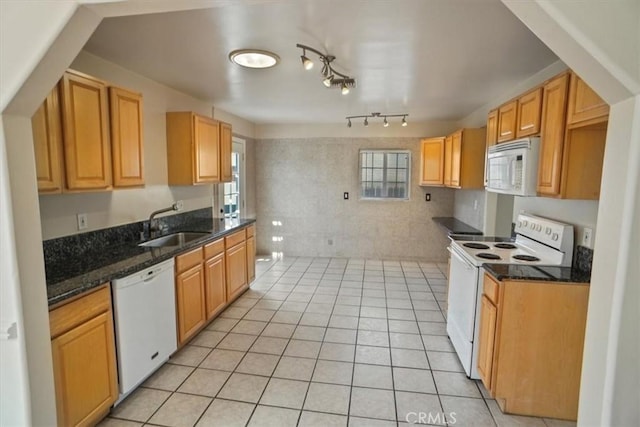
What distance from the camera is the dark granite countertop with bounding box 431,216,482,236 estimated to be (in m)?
4.35

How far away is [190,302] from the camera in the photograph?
2.89 m

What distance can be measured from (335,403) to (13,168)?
7.03ft

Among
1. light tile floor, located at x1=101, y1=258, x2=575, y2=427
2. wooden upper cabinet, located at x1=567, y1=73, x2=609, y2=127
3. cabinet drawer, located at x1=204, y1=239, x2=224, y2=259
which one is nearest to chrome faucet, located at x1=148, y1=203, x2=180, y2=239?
cabinet drawer, located at x1=204, y1=239, x2=224, y2=259

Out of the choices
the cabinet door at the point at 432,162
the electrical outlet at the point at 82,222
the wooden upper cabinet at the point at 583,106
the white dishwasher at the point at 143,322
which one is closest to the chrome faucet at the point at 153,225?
the electrical outlet at the point at 82,222

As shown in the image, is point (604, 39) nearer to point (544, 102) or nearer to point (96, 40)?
point (544, 102)

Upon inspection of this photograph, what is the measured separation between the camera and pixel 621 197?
3.67 feet

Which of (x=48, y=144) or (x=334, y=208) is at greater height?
(x=48, y=144)

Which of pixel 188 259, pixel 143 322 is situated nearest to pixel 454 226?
pixel 188 259

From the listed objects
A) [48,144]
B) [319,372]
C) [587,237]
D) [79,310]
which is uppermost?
[48,144]

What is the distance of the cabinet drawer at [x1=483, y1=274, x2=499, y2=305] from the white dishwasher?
7.65ft

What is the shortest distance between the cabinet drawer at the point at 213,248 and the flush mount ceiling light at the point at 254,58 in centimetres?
167

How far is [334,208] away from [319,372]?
3710mm

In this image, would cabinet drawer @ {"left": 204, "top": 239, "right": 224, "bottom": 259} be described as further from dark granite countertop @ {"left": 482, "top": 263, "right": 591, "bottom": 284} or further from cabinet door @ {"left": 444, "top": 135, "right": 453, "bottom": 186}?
cabinet door @ {"left": 444, "top": 135, "right": 453, "bottom": 186}

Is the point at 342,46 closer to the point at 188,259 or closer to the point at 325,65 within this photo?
the point at 325,65
